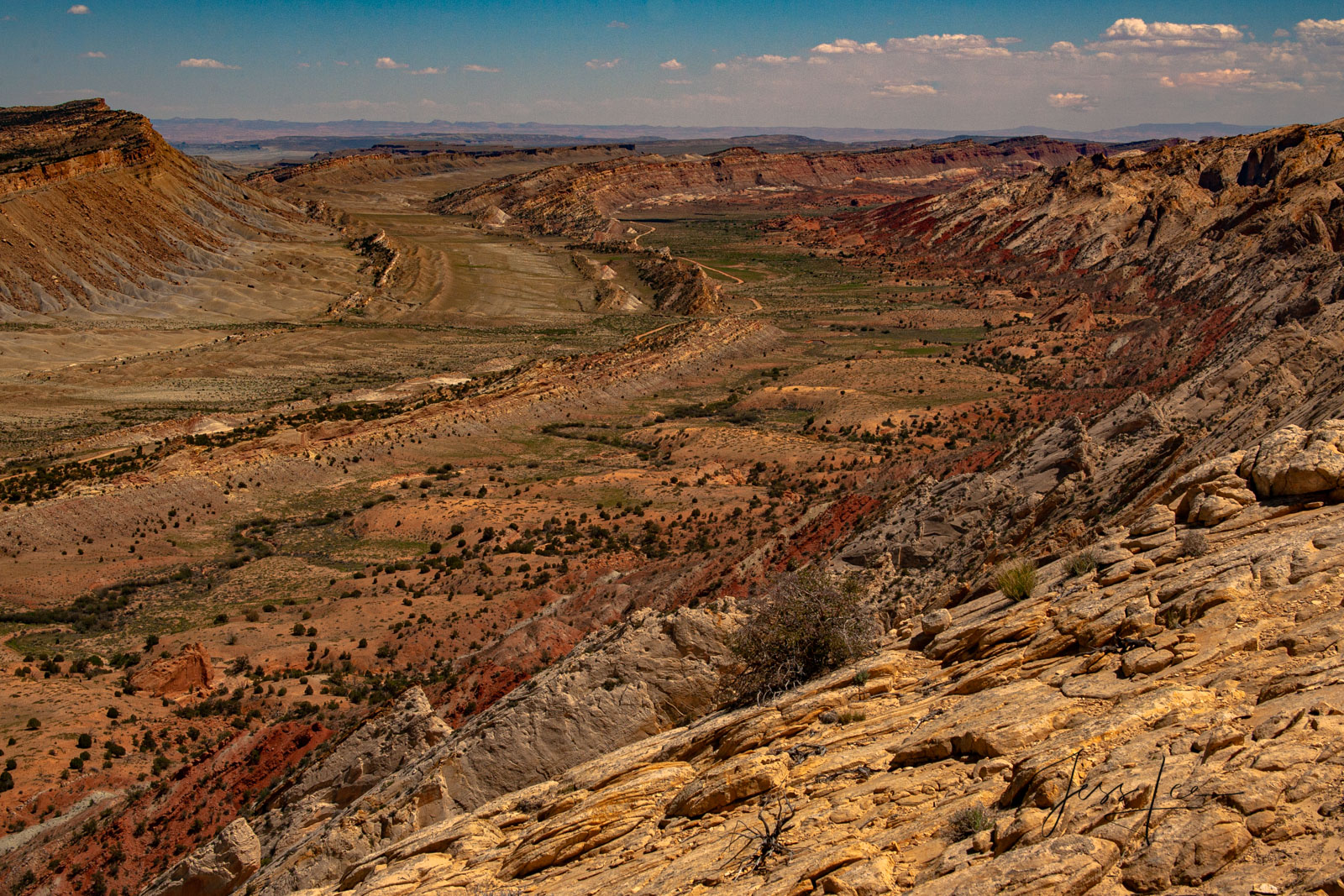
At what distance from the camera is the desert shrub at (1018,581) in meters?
11.2

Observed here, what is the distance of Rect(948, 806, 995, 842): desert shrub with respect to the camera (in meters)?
6.62

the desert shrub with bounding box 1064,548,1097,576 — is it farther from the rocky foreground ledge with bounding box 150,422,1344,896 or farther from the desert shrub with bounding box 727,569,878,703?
the desert shrub with bounding box 727,569,878,703

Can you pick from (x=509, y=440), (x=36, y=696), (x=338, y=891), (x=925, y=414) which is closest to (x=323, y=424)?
(x=509, y=440)

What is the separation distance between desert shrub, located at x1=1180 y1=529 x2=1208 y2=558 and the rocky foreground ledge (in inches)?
2.5

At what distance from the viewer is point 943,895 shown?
604 centimetres

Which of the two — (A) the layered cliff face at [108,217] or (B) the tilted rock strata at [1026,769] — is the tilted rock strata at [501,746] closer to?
(B) the tilted rock strata at [1026,769]

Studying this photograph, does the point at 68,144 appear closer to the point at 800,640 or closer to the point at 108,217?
the point at 108,217

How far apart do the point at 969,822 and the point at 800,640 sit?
525 centimetres

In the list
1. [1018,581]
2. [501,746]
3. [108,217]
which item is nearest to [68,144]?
[108,217]

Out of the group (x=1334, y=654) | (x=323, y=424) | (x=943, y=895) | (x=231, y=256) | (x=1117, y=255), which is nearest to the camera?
(x=943, y=895)

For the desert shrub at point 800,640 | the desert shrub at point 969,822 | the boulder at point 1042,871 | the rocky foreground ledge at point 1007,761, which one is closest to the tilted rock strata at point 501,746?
the rocky foreground ledge at point 1007,761

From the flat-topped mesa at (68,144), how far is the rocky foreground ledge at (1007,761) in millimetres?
93327

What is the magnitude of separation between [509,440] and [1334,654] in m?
46.3

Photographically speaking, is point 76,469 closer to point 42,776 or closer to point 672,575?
point 42,776
